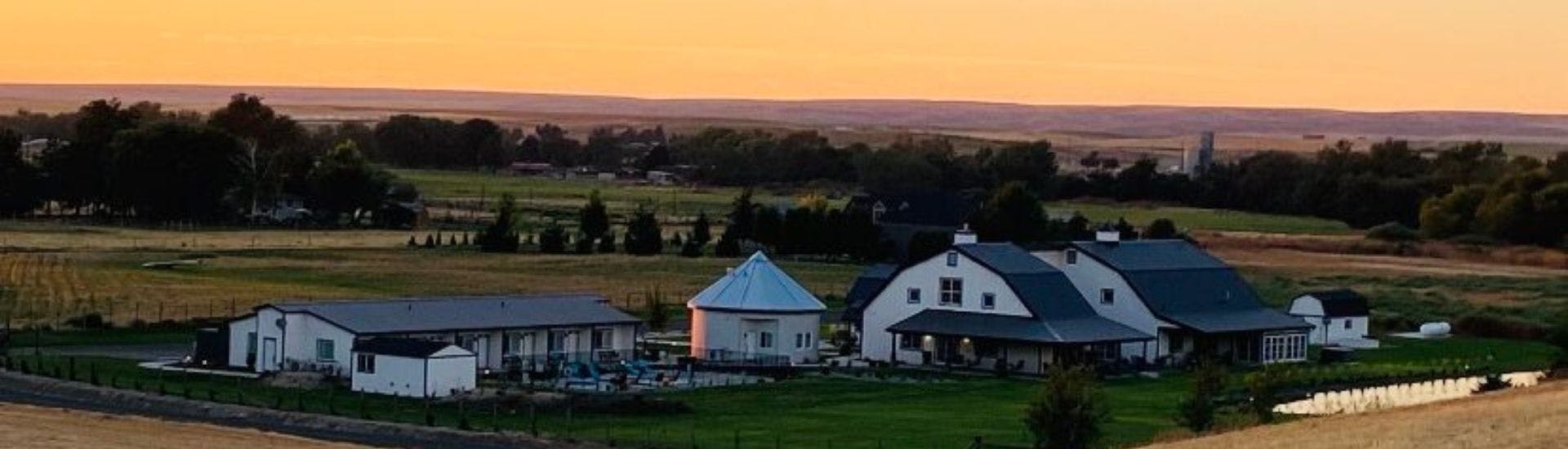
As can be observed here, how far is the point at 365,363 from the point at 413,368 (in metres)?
1.32

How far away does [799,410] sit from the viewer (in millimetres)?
46219

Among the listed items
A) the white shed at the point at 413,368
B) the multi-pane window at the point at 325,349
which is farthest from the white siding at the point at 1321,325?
the multi-pane window at the point at 325,349

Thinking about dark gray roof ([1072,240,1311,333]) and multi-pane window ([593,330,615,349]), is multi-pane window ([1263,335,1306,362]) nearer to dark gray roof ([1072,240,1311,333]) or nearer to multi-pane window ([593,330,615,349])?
dark gray roof ([1072,240,1311,333])

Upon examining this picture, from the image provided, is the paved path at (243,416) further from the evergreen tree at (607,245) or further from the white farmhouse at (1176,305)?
the evergreen tree at (607,245)

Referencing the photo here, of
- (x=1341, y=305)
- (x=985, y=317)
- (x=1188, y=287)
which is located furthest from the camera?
(x=1341, y=305)

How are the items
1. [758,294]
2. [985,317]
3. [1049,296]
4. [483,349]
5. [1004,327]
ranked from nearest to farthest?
[483,349] → [1004,327] → [758,294] → [985,317] → [1049,296]

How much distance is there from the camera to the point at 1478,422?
32656 mm

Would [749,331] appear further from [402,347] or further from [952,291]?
[402,347]

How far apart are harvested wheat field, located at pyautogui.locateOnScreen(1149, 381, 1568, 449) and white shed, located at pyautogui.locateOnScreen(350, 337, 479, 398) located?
15.8m

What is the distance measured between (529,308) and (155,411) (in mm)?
12322

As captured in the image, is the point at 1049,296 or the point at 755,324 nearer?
the point at 755,324

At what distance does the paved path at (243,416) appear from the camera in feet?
131

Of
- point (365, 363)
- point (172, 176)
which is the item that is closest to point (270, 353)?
point (365, 363)

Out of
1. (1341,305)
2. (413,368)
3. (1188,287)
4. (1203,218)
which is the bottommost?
(413,368)
